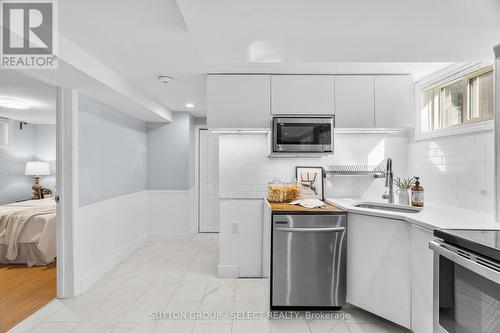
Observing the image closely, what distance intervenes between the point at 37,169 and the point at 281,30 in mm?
6060

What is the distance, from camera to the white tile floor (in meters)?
2.17

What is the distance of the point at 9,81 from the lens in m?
2.97

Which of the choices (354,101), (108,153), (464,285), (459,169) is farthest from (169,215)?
(464,285)

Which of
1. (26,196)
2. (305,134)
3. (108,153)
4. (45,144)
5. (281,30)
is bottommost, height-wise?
(26,196)

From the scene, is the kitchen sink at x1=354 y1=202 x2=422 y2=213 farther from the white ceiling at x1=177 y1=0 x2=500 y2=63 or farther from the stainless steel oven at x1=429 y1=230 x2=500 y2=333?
the white ceiling at x1=177 y1=0 x2=500 y2=63

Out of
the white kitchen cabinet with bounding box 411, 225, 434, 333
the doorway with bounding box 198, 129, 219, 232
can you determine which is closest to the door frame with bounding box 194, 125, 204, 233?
the doorway with bounding box 198, 129, 219, 232

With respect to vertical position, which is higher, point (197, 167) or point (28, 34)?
point (28, 34)

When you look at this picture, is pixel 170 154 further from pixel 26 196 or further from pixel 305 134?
pixel 26 196

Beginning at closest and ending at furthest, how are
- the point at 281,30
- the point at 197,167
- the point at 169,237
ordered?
the point at 281,30 < the point at 169,237 < the point at 197,167

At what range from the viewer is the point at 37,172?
217 inches

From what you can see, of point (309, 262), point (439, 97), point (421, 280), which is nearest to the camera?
point (421, 280)

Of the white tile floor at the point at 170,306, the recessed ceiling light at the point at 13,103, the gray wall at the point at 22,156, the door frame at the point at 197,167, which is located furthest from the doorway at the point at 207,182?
the gray wall at the point at 22,156

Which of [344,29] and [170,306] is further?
[170,306]

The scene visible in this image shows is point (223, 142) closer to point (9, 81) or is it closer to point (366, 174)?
point (366, 174)
